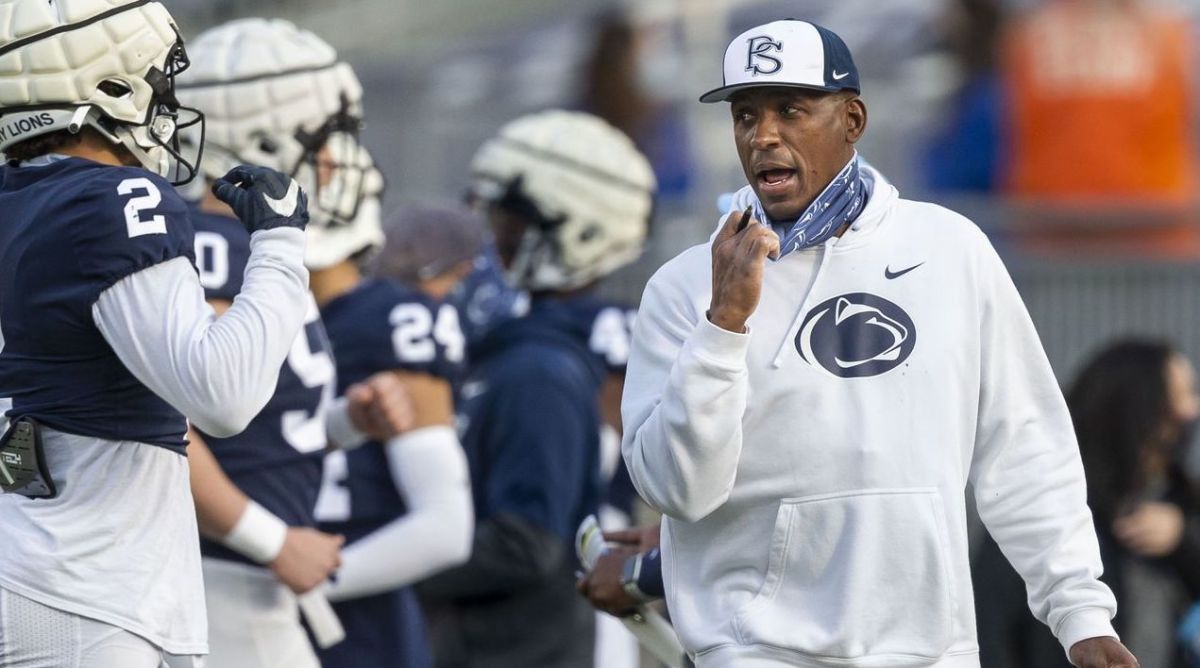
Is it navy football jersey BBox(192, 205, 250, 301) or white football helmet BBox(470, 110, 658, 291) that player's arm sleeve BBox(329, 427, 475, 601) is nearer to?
navy football jersey BBox(192, 205, 250, 301)

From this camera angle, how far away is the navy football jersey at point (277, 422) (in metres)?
4.44

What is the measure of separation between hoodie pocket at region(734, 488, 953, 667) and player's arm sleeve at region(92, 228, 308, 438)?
3.07ft

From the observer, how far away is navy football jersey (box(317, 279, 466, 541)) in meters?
5.19

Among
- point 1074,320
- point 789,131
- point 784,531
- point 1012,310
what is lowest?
point 1074,320

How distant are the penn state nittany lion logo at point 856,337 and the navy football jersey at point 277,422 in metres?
1.35

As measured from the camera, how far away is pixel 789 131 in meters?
3.74

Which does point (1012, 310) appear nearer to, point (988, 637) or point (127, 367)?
point (127, 367)

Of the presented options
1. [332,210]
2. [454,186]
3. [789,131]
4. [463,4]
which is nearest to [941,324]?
[789,131]

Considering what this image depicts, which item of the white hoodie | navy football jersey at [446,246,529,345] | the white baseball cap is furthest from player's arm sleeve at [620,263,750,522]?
navy football jersey at [446,246,529,345]

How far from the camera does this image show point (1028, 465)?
3.78 meters

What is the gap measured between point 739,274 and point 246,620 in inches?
62.7

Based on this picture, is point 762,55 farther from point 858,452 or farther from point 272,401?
point 272,401

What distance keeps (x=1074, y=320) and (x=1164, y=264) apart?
559 mm

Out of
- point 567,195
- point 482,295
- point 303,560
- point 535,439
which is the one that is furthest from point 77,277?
point 482,295
